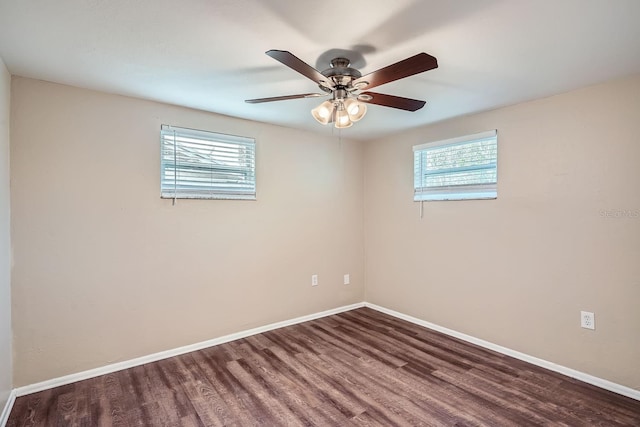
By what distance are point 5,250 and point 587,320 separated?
159 inches

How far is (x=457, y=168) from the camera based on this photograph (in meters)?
3.24

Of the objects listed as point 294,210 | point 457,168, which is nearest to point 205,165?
point 294,210

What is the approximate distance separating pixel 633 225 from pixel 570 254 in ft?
1.38

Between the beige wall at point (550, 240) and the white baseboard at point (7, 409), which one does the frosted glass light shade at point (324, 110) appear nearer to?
the beige wall at point (550, 240)

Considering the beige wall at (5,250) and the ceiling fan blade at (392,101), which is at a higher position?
the ceiling fan blade at (392,101)

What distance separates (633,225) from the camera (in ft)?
7.31

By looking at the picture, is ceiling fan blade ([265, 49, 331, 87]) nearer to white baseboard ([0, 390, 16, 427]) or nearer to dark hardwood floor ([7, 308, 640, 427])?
dark hardwood floor ([7, 308, 640, 427])

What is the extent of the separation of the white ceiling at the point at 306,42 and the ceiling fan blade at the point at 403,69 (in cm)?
20

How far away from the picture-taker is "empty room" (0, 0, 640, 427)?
5.70 feet

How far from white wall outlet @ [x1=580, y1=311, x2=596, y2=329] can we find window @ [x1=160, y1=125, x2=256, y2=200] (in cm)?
294

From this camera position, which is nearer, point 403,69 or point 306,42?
point 403,69

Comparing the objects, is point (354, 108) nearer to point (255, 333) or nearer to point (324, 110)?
point (324, 110)

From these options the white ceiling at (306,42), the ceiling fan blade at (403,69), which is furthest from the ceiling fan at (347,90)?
the white ceiling at (306,42)

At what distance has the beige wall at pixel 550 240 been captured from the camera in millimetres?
2271
